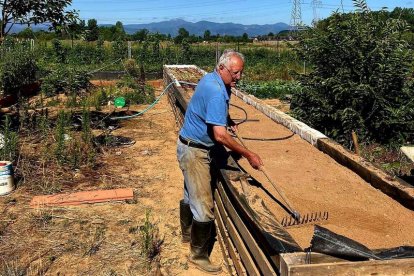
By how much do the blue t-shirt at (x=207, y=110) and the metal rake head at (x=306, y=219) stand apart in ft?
3.36

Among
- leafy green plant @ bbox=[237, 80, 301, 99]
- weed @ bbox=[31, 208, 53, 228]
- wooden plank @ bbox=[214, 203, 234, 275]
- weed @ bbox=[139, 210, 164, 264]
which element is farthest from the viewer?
leafy green plant @ bbox=[237, 80, 301, 99]

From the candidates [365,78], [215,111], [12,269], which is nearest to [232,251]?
[215,111]

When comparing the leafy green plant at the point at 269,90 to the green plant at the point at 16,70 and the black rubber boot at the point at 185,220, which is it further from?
the black rubber boot at the point at 185,220

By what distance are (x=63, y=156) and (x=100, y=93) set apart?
6731 millimetres

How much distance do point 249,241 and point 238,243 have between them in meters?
0.36

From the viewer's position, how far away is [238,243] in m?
3.81

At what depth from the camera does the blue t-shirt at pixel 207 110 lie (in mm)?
3518

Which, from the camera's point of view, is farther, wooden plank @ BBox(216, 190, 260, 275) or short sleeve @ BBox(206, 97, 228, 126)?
short sleeve @ BBox(206, 97, 228, 126)

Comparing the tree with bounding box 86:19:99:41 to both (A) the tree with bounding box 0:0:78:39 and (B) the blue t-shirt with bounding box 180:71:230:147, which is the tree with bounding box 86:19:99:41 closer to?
(A) the tree with bounding box 0:0:78:39

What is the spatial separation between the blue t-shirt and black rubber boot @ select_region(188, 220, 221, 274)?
2.52 feet

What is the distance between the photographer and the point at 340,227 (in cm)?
405

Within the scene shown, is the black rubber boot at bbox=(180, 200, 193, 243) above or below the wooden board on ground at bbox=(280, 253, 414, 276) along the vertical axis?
below

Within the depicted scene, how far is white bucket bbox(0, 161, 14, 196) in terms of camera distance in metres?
5.63

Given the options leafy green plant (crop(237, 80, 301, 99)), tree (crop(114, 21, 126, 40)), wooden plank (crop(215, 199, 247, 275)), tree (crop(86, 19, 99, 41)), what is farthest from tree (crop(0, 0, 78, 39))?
tree (crop(114, 21, 126, 40))
